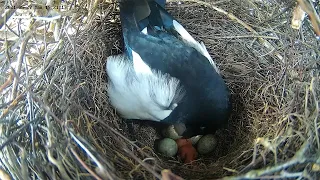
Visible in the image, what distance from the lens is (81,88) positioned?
4.07 ft

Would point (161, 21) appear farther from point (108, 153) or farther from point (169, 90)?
point (108, 153)

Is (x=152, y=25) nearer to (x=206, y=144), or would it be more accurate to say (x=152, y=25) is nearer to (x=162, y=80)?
(x=162, y=80)

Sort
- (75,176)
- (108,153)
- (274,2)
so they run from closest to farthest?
(75,176)
(108,153)
(274,2)

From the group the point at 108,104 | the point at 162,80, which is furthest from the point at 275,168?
the point at 108,104

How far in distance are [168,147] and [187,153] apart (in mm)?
69

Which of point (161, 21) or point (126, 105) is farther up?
point (161, 21)

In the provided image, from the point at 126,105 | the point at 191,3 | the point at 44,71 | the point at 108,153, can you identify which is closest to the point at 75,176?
the point at 108,153

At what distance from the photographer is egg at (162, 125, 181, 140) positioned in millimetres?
1401

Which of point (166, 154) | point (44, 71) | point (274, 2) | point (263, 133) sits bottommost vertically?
point (166, 154)

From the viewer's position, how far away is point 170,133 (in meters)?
1.41

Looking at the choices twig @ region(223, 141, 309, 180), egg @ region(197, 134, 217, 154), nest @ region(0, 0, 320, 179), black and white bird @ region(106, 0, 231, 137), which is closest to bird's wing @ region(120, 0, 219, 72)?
black and white bird @ region(106, 0, 231, 137)

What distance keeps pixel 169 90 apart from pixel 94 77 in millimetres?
271

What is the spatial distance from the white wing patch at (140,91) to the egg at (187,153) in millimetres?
133

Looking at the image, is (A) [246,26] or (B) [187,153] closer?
(B) [187,153]
